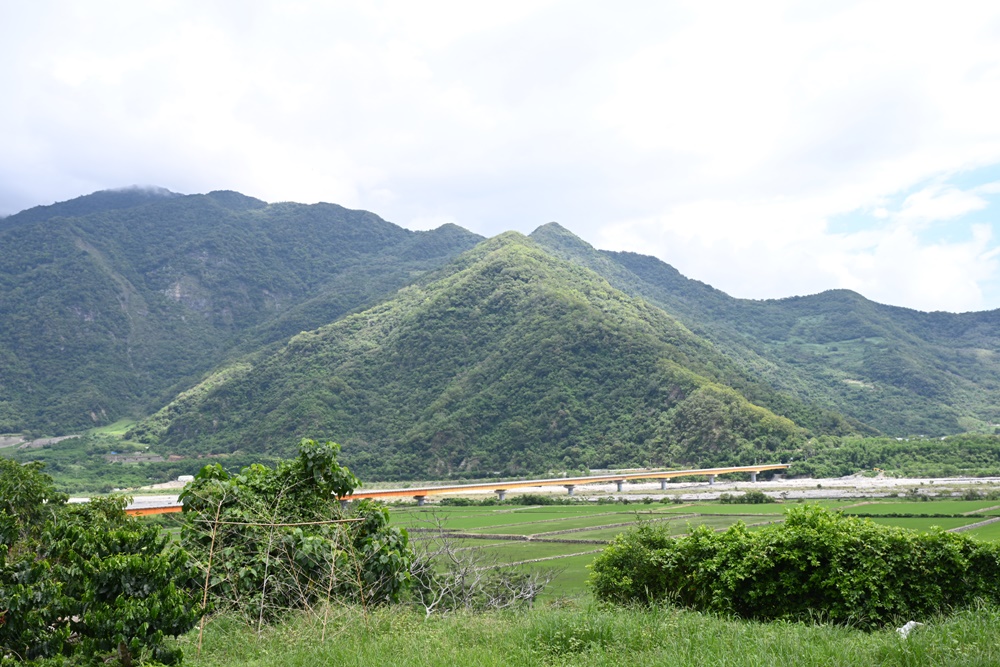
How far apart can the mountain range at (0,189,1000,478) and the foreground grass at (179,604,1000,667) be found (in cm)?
8180

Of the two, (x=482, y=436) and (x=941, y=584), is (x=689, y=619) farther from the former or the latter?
(x=482, y=436)

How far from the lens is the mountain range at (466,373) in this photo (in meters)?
96.9

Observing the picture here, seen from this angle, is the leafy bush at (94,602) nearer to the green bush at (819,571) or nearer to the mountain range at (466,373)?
the green bush at (819,571)

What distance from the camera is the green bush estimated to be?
8.53 metres

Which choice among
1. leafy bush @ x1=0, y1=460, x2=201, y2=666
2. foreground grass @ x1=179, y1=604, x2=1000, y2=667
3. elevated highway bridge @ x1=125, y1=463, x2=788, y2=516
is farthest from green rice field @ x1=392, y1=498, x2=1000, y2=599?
leafy bush @ x1=0, y1=460, x2=201, y2=666

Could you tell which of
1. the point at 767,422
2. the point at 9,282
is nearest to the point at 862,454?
the point at 767,422

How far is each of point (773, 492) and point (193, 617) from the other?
59792 millimetres

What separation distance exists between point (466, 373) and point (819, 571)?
366ft

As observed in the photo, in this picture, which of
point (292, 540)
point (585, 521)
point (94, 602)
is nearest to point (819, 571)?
point (292, 540)

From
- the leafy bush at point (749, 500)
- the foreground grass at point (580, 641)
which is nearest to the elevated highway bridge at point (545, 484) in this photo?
the leafy bush at point (749, 500)

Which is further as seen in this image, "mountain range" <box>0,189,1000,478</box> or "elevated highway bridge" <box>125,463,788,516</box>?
"mountain range" <box>0,189,1000,478</box>

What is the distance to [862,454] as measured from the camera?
81500 millimetres

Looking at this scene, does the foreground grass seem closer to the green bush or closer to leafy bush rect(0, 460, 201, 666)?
leafy bush rect(0, 460, 201, 666)

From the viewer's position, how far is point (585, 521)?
42.9 meters
